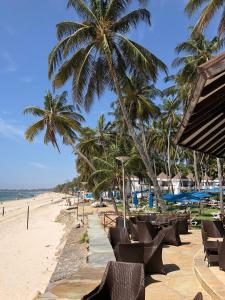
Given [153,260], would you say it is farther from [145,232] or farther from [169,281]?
[145,232]

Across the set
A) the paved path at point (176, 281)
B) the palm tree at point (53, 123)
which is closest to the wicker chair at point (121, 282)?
the paved path at point (176, 281)

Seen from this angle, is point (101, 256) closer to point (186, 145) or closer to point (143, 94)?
point (186, 145)

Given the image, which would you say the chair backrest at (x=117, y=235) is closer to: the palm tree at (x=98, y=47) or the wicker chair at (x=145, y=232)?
the wicker chair at (x=145, y=232)

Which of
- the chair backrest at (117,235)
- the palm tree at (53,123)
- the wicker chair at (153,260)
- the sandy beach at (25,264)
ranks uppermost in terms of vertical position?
the palm tree at (53,123)

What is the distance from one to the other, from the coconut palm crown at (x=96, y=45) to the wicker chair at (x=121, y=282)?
13252 millimetres

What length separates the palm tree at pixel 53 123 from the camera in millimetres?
30266

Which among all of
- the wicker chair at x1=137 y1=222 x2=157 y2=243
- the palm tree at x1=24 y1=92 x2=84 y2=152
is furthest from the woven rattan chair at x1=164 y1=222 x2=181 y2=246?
the palm tree at x1=24 y1=92 x2=84 y2=152

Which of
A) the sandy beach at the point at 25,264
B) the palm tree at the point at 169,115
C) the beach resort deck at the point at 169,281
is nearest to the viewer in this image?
the beach resort deck at the point at 169,281

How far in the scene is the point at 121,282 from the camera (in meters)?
4.85

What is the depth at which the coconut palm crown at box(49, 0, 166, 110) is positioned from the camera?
17391 mm

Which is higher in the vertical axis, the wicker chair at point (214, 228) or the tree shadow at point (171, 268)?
the wicker chair at point (214, 228)

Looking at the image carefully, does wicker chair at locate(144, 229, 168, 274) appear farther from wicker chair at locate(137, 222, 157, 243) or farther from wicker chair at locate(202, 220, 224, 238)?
wicker chair at locate(202, 220, 224, 238)

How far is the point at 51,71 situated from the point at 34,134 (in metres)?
13.0

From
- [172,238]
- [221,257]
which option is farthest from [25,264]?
[221,257]
